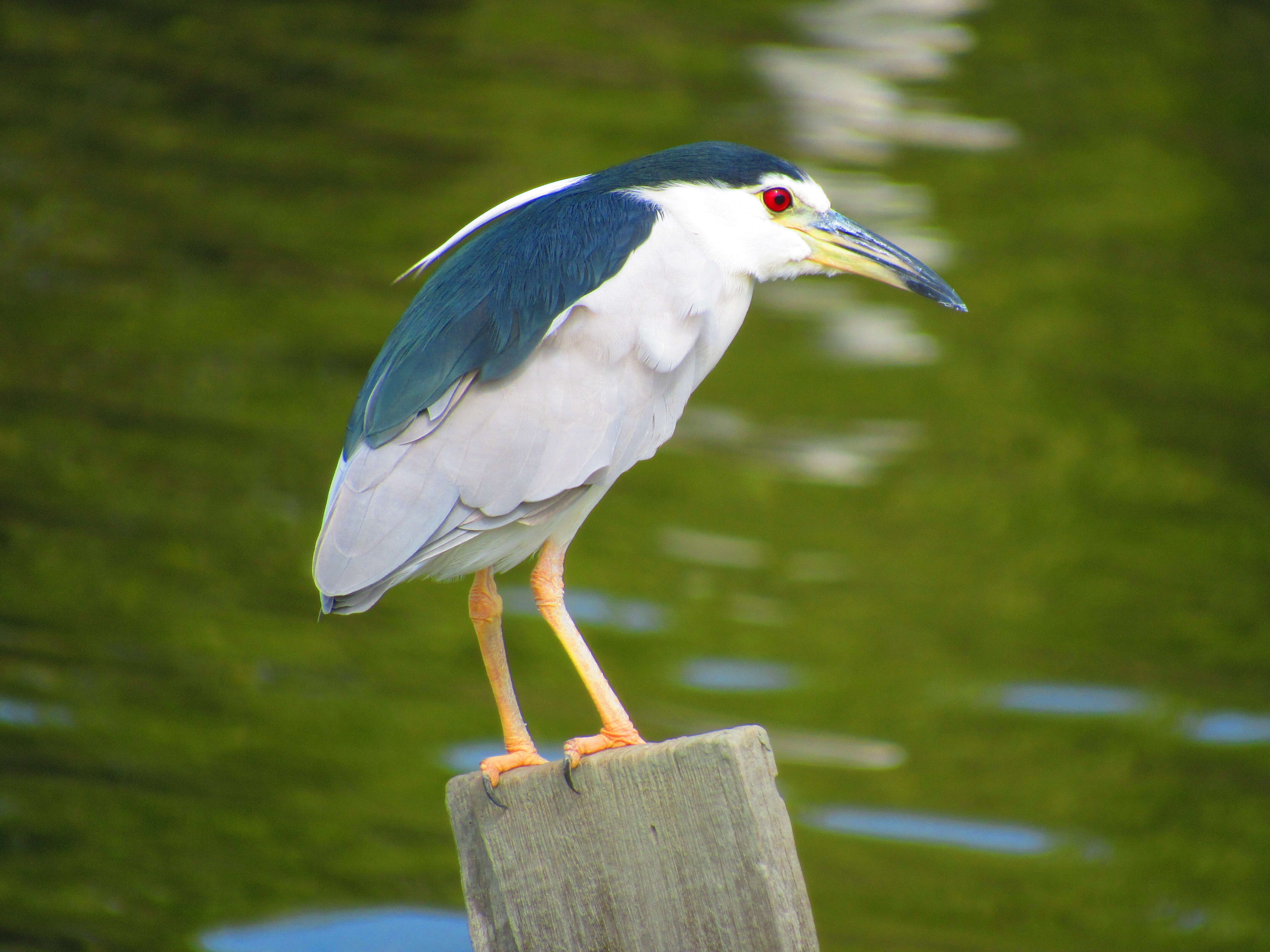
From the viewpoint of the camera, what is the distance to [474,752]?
22.6 ft

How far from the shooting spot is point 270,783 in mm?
6500

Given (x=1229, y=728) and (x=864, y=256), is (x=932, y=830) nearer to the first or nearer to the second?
(x=1229, y=728)

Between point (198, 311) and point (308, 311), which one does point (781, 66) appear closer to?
point (308, 311)

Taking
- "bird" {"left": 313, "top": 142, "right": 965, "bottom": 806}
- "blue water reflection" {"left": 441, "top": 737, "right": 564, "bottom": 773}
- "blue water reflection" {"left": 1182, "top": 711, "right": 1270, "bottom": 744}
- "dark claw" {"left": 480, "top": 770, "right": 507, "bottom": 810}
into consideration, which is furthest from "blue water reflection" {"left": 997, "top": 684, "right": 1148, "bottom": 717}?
"dark claw" {"left": 480, "top": 770, "right": 507, "bottom": 810}

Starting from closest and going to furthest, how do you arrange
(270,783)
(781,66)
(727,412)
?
(270,783) → (727,412) → (781,66)

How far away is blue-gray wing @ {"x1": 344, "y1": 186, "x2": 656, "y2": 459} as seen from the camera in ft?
8.61

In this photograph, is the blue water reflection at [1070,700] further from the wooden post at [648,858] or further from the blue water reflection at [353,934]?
the wooden post at [648,858]

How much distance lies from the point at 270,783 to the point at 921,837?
3339 mm

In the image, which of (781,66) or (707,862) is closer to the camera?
(707,862)

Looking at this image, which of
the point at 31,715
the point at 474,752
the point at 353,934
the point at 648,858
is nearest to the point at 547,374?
the point at 648,858

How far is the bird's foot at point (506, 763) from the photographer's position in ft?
7.64

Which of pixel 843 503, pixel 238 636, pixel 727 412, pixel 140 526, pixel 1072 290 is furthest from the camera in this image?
pixel 1072 290

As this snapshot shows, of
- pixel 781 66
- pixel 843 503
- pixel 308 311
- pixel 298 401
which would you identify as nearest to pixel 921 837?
pixel 843 503

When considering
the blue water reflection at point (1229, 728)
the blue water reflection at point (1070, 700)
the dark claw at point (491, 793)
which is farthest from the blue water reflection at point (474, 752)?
the dark claw at point (491, 793)
